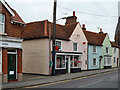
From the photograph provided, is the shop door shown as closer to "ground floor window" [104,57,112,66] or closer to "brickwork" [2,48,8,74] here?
"brickwork" [2,48,8,74]

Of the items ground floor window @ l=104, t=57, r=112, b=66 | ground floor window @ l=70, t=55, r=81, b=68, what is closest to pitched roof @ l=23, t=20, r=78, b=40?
ground floor window @ l=70, t=55, r=81, b=68

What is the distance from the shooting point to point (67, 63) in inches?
1005

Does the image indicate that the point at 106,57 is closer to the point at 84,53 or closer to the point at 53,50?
the point at 84,53

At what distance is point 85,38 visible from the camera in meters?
29.7

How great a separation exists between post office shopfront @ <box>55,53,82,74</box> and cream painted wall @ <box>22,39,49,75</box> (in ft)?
5.72

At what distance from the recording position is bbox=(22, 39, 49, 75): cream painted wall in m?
22.1

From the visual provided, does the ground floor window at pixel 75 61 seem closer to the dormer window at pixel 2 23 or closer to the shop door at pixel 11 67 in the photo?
the shop door at pixel 11 67

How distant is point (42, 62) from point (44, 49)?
1.68 m

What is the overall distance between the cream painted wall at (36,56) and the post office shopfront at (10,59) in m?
5.86

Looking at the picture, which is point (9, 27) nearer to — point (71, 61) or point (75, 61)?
point (71, 61)

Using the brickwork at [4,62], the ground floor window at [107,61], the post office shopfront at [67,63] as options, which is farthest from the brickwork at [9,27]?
the ground floor window at [107,61]

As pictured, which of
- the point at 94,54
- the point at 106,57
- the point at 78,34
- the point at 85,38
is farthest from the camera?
the point at 106,57

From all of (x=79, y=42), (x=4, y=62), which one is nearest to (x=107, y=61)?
(x=79, y=42)

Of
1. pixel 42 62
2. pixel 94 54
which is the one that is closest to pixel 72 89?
pixel 42 62
